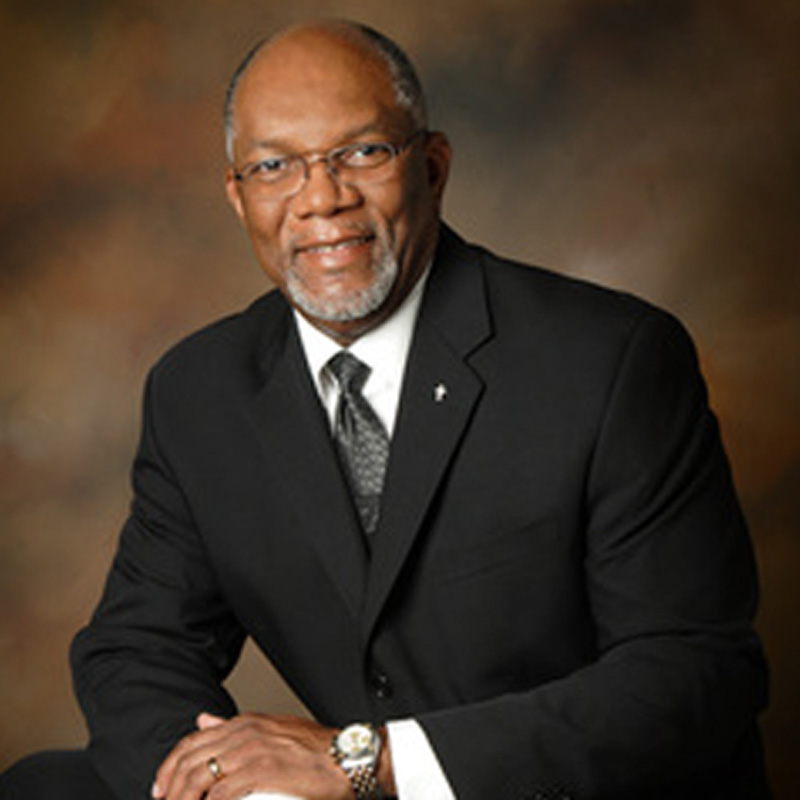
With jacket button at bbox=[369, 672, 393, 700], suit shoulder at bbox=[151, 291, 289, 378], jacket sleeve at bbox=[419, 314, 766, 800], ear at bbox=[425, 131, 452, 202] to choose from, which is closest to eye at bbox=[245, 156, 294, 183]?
ear at bbox=[425, 131, 452, 202]

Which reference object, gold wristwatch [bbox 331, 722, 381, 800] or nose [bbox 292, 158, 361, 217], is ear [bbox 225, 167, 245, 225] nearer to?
nose [bbox 292, 158, 361, 217]

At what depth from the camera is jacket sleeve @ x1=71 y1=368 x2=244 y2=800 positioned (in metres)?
3.23

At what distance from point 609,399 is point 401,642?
0.63 metres

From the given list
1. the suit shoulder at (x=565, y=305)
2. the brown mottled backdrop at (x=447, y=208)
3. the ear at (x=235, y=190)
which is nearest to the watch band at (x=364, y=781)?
the suit shoulder at (x=565, y=305)

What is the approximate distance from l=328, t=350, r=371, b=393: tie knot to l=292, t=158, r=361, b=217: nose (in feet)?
1.06

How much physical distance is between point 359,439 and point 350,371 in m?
0.14

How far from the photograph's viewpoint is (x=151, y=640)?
3.42 meters

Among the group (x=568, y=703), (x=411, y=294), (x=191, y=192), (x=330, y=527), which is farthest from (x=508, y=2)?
(x=568, y=703)

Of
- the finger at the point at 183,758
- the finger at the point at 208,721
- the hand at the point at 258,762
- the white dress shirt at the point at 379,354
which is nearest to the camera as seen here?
the hand at the point at 258,762

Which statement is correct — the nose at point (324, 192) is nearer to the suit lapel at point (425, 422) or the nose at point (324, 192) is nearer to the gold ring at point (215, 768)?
the suit lapel at point (425, 422)

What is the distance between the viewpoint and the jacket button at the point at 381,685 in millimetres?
3252

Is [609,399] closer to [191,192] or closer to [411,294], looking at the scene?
[411,294]

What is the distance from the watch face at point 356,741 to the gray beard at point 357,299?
0.80 m

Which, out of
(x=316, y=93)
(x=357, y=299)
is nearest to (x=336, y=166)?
(x=316, y=93)
